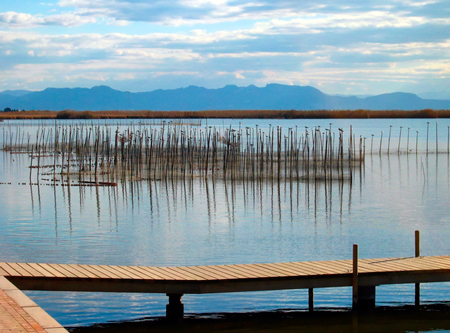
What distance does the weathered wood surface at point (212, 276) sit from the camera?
7844 millimetres

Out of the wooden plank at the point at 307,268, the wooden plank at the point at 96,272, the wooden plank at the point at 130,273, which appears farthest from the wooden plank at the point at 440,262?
the wooden plank at the point at 96,272

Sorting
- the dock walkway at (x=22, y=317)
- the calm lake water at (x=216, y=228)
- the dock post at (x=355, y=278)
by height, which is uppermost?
the dock walkway at (x=22, y=317)

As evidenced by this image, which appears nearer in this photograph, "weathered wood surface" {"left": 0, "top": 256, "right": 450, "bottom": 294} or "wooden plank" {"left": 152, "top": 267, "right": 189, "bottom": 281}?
"weathered wood surface" {"left": 0, "top": 256, "right": 450, "bottom": 294}

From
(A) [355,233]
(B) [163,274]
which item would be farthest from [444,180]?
(B) [163,274]

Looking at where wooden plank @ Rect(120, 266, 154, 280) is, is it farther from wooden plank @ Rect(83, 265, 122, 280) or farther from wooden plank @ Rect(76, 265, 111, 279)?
wooden plank @ Rect(76, 265, 111, 279)

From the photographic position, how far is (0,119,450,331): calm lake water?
926 cm

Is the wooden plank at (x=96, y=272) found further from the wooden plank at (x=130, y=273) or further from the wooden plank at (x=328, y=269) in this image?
the wooden plank at (x=328, y=269)

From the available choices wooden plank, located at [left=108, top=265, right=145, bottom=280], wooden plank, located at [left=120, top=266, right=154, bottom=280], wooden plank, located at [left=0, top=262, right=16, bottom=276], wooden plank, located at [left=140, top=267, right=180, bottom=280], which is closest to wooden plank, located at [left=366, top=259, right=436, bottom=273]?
wooden plank, located at [left=140, top=267, right=180, bottom=280]

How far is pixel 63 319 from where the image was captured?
837 centimetres

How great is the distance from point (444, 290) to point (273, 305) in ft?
10.1

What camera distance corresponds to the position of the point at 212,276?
319 inches

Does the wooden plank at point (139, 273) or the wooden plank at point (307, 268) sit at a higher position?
the wooden plank at point (139, 273)

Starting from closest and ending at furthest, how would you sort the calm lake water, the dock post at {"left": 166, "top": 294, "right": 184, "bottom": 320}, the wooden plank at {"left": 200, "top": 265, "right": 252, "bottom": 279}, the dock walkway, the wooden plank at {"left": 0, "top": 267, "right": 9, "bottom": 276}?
1. the dock walkway
2. the wooden plank at {"left": 0, "top": 267, "right": 9, "bottom": 276}
3. the wooden plank at {"left": 200, "top": 265, "right": 252, "bottom": 279}
4. the dock post at {"left": 166, "top": 294, "right": 184, "bottom": 320}
5. the calm lake water

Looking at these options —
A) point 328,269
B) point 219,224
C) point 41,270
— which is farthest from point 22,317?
point 219,224
